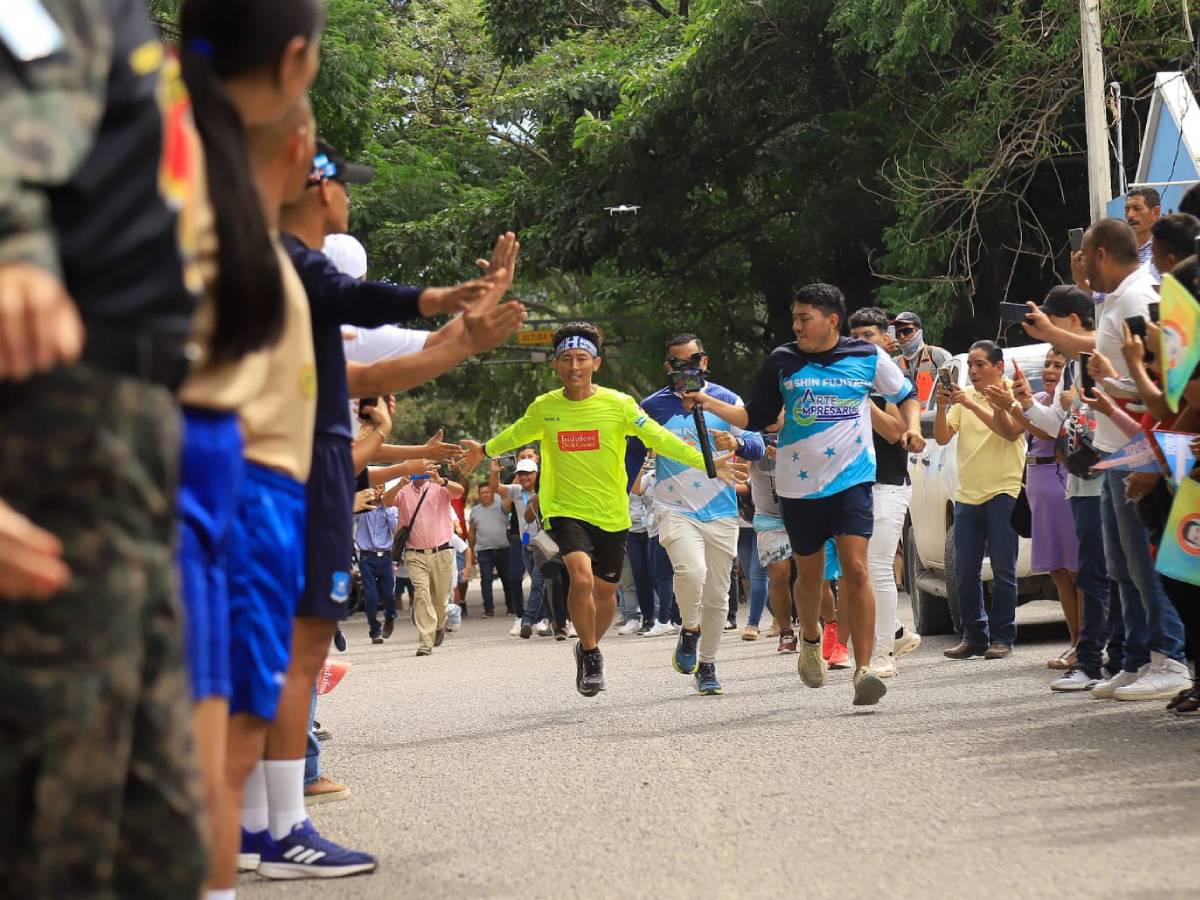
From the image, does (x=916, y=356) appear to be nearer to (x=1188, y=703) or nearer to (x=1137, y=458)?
(x=1137, y=458)

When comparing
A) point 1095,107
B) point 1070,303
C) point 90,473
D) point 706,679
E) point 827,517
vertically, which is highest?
point 1095,107

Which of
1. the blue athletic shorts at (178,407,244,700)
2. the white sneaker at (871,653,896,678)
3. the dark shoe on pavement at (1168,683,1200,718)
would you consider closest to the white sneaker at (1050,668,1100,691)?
the white sneaker at (871,653,896,678)

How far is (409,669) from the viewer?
1623 centimetres

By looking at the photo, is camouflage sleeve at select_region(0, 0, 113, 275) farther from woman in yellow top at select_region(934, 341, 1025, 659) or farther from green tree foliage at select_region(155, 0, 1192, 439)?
green tree foliage at select_region(155, 0, 1192, 439)

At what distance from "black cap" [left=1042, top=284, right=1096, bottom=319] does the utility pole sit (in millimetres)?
9904

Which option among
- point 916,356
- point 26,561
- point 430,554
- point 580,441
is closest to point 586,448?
point 580,441

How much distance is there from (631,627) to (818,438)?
1041 cm

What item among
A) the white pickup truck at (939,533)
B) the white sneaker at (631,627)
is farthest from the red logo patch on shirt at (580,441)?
the white sneaker at (631,627)

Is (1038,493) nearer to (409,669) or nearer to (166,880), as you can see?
(409,669)

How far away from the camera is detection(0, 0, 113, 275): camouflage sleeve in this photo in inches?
94.5

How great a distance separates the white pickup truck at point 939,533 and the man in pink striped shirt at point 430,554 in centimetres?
486

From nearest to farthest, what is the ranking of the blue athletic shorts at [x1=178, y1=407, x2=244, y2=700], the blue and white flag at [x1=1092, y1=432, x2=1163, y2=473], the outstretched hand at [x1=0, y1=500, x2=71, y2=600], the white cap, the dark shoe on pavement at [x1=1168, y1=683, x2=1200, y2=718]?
the outstretched hand at [x1=0, y1=500, x2=71, y2=600] < the blue athletic shorts at [x1=178, y1=407, x2=244, y2=700] < the white cap < the blue and white flag at [x1=1092, y1=432, x2=1163, y2=473] < the dark shoe on pavement at [x1=1168, y1=683, x2=1200, y2=718]

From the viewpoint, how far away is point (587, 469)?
1126 cm

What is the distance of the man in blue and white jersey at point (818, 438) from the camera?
10.1m
